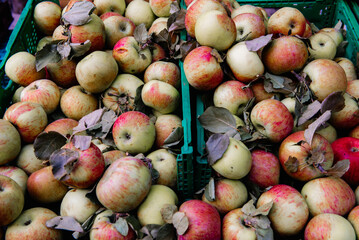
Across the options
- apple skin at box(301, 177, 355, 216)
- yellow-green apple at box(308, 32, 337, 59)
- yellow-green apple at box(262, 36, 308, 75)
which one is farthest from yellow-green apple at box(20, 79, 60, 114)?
yellow-green apple at box(308, 32, 337, 59)

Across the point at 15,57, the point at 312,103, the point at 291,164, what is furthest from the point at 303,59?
the point at 15,57

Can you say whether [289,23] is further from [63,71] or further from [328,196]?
[63,71]

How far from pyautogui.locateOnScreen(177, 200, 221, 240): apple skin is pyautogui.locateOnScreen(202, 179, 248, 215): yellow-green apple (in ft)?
0.25

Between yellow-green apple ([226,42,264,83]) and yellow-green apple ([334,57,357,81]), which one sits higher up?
yellow-green apple ([226,42,264,83])

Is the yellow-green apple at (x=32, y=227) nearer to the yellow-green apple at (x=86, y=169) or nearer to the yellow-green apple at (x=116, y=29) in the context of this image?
the yellow-green apple at (x=86, y=169)

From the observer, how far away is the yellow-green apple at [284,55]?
6.45 ft

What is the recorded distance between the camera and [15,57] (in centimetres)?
230

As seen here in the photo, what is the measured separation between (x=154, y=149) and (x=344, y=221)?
3.73 feet

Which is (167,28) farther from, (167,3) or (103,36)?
(103,36)

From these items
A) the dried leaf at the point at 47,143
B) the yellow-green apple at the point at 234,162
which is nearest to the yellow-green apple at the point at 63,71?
the dried leaf at the point at 47,143

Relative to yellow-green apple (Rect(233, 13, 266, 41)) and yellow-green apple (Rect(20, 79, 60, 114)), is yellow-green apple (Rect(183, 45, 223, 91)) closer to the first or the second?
yellow-green apple (Rect(233, 13, 266, 41))

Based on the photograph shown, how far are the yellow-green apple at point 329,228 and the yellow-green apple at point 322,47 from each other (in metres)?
1.25

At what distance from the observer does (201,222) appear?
4.81 ft

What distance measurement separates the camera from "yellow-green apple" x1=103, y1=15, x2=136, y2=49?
2479 mm
